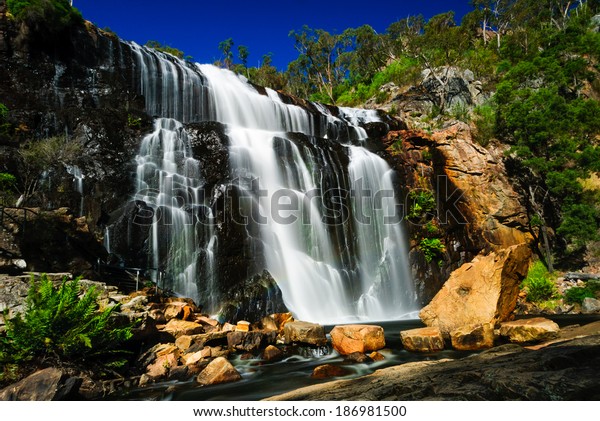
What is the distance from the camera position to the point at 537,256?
19.4m

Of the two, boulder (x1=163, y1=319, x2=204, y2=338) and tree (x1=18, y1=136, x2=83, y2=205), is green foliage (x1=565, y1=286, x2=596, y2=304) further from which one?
tree (x1=18, y1=136, x2=83, y2=205)

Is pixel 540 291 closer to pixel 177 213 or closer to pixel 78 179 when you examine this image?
pixel 177 213

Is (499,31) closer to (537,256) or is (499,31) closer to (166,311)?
(537,256)

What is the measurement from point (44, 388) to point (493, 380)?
6.43 m

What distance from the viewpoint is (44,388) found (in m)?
5.45

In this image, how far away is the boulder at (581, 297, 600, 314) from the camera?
1330 centimetres

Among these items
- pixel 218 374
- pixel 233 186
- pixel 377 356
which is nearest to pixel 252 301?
pixel 218 374

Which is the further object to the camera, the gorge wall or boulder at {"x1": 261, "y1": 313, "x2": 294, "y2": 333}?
the gorge wall

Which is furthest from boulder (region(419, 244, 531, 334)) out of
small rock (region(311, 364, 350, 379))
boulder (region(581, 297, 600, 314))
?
boulder (region(581, 297, 600, 314))

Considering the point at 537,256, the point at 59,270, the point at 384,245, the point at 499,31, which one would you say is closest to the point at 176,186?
the point at 59,270

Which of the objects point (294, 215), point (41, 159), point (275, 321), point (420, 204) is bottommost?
point (275, 321)

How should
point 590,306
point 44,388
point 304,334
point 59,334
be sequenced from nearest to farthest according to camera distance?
point 44,388
point 59,334
point 304,334
point 590,306

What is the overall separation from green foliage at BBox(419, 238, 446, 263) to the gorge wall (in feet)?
0.84

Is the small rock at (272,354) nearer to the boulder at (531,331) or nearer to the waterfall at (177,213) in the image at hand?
the waterfall at (177,213)
